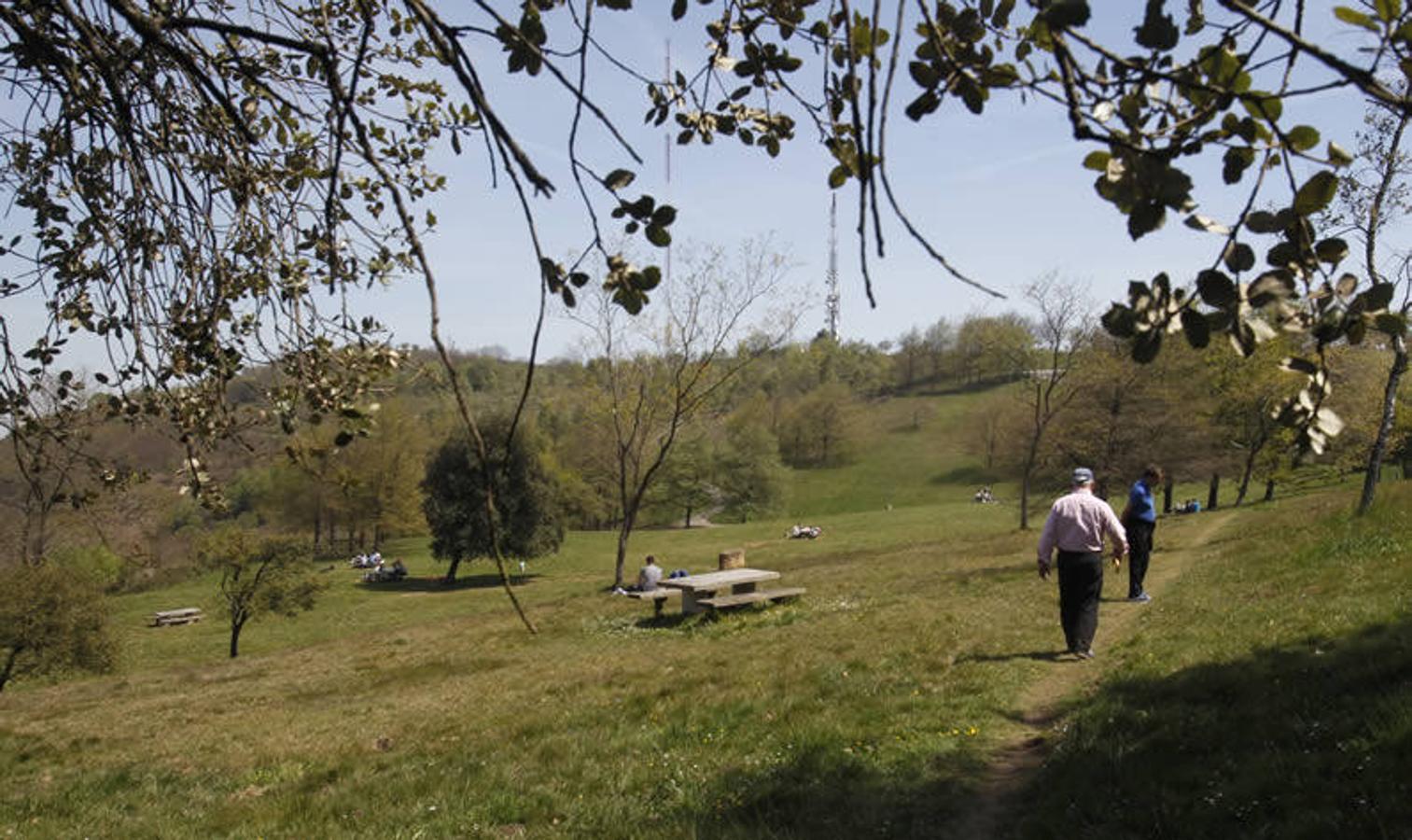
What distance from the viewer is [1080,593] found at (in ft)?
30.2

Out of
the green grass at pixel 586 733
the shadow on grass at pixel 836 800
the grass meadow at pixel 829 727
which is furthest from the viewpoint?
the green grass at pixel 586 733

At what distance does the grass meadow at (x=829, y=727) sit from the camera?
4957mm

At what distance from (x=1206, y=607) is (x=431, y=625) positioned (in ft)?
76.1

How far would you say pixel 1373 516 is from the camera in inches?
554

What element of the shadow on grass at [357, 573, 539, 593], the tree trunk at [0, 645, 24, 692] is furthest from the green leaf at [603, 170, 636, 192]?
the shadow on grass at [357, 573, 539, 593]

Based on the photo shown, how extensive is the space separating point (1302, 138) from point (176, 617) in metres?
45.5

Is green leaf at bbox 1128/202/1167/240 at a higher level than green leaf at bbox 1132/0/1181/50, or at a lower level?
lower

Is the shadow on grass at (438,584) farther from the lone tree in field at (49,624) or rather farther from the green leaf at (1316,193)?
the green leaf at (1316,193)

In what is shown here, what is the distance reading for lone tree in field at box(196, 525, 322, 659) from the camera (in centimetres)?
2895

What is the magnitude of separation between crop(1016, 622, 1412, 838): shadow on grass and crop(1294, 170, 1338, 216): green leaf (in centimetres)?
336

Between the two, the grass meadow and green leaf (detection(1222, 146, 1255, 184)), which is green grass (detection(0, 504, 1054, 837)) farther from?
green leaf (detection(1222, 146, 1255, 184))

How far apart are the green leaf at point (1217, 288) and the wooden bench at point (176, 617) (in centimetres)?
4491

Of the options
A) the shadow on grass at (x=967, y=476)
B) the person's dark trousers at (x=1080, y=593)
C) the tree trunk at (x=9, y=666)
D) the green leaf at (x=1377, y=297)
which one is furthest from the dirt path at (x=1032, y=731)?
the shadow on grass at (x=967, y=476)

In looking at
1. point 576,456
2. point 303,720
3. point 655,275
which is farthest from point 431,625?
point 576,456
